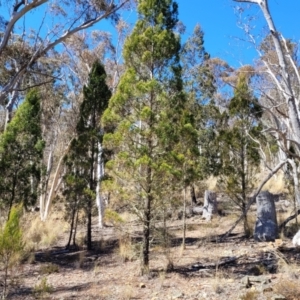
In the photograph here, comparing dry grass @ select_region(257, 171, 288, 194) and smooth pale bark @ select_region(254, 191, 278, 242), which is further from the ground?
dry grass @ select_region(257, 171, 288, 194)

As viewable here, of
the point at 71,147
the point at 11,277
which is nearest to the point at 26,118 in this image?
the point at 71,147

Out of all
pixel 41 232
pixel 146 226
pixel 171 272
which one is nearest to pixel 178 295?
pixel 171 272

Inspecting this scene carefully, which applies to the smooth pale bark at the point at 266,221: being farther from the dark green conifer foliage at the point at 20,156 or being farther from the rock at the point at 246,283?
the dark green conifer foliage at the point at 20,156

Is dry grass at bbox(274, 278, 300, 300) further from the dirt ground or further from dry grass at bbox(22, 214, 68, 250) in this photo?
dry grass at bbox(22, 214, 68, 250)

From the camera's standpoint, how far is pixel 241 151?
12.4m

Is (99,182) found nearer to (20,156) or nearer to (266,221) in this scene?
Result: (20,156)

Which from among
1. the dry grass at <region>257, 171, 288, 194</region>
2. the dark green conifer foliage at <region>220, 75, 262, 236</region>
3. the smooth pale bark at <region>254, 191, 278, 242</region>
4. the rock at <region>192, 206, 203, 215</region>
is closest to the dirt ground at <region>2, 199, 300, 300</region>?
the smooth pale bark at <region>254, 191, 278, 242</region>

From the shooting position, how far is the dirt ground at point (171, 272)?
22.5 feet

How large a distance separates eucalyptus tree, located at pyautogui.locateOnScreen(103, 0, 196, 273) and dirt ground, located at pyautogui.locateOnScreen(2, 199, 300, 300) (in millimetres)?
814

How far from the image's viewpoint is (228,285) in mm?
7188

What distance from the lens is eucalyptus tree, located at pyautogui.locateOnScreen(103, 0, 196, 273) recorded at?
8.09 meters

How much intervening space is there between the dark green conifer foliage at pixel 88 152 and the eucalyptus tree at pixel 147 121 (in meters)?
3.43

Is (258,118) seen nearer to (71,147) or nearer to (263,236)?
(263,236)

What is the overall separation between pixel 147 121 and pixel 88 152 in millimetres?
4348
